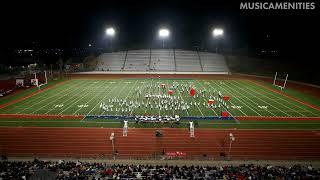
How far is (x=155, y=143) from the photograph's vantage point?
73.3 ft

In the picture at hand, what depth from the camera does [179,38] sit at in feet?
264

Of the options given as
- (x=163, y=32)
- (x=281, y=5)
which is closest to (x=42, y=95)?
(x=281, y=5)

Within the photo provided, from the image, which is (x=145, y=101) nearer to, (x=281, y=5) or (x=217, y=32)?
(x=281, y=5)

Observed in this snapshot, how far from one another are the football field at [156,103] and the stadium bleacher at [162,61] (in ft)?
86.6

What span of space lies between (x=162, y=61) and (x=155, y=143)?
5291 centimetres

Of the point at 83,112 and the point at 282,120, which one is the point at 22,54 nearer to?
the point at 83,112

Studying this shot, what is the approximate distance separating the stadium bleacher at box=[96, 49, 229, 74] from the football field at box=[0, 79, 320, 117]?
26400mm

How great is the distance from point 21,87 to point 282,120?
120 feet

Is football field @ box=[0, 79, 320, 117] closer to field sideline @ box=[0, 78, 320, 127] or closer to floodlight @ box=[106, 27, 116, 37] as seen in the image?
field sideline @ box=[0, 78, 320, 127]

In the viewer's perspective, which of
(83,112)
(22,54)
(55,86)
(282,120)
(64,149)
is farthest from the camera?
(22,54)

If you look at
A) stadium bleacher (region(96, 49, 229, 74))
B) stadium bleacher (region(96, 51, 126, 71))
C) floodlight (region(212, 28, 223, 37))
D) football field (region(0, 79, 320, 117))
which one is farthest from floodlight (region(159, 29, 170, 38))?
football field (region(0, 79, 320, 117))

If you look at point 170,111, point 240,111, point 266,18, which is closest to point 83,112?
point 170,111

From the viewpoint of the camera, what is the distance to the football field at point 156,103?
99.4 feet

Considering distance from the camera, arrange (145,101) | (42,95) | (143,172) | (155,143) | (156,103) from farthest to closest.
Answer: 1. (42,95)
2. (145,101)
3. (156,103)
4. (155,143)
5. (143,172)
